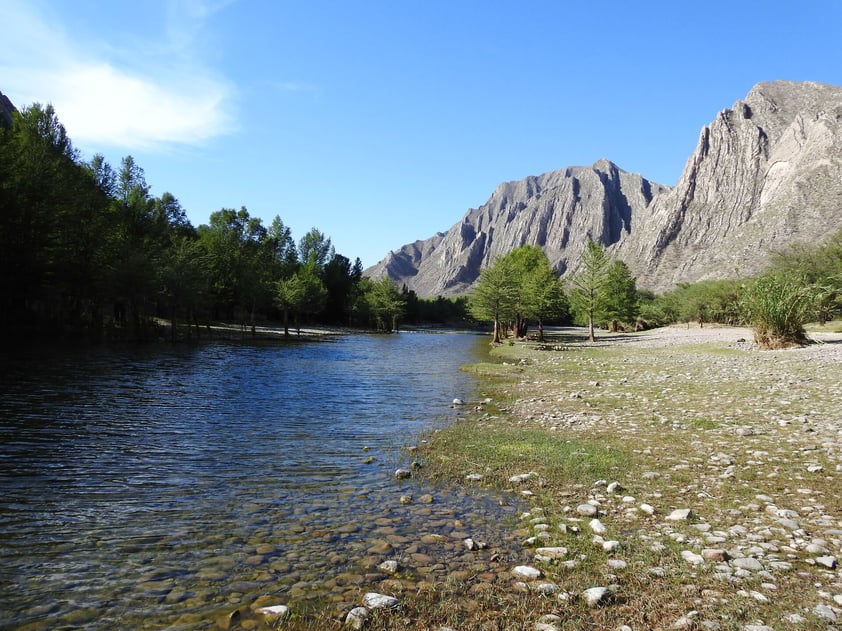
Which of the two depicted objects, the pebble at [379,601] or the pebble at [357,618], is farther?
the pebble at [379,601]

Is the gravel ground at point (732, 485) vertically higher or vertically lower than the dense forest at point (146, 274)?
lower

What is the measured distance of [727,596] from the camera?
5070 millimetres

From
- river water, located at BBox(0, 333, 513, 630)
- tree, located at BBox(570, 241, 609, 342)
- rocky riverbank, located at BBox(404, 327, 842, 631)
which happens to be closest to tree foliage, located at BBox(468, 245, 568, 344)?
tree, located at BBox(570, 241, 609, 342)

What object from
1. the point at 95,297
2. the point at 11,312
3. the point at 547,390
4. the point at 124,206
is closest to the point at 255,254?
the point at 124,206

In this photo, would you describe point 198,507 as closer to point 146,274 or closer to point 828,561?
point 828,561

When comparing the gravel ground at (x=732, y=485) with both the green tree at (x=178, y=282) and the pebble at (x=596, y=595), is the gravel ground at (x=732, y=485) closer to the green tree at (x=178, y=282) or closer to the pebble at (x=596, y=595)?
the pebble at (x=596, y=595)

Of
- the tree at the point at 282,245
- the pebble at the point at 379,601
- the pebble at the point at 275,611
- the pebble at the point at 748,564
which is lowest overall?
the pebble at the point at 275,611

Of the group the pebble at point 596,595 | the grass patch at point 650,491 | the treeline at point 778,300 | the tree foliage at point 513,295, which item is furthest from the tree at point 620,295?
the pebble at point 596,595

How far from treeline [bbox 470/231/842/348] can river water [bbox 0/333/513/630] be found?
3062cm

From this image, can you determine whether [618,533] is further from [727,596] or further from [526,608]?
[526,608]

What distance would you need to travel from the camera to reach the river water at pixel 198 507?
Result: 227 inches

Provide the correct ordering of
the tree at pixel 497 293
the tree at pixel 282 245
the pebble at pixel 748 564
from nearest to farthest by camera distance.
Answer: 1. the pebble at pixel 748 564
2. the tree at pixel 497 293
3. the tree at pixel 282 245

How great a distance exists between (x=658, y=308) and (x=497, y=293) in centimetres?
8380

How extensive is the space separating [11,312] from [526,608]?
65.2 metres
